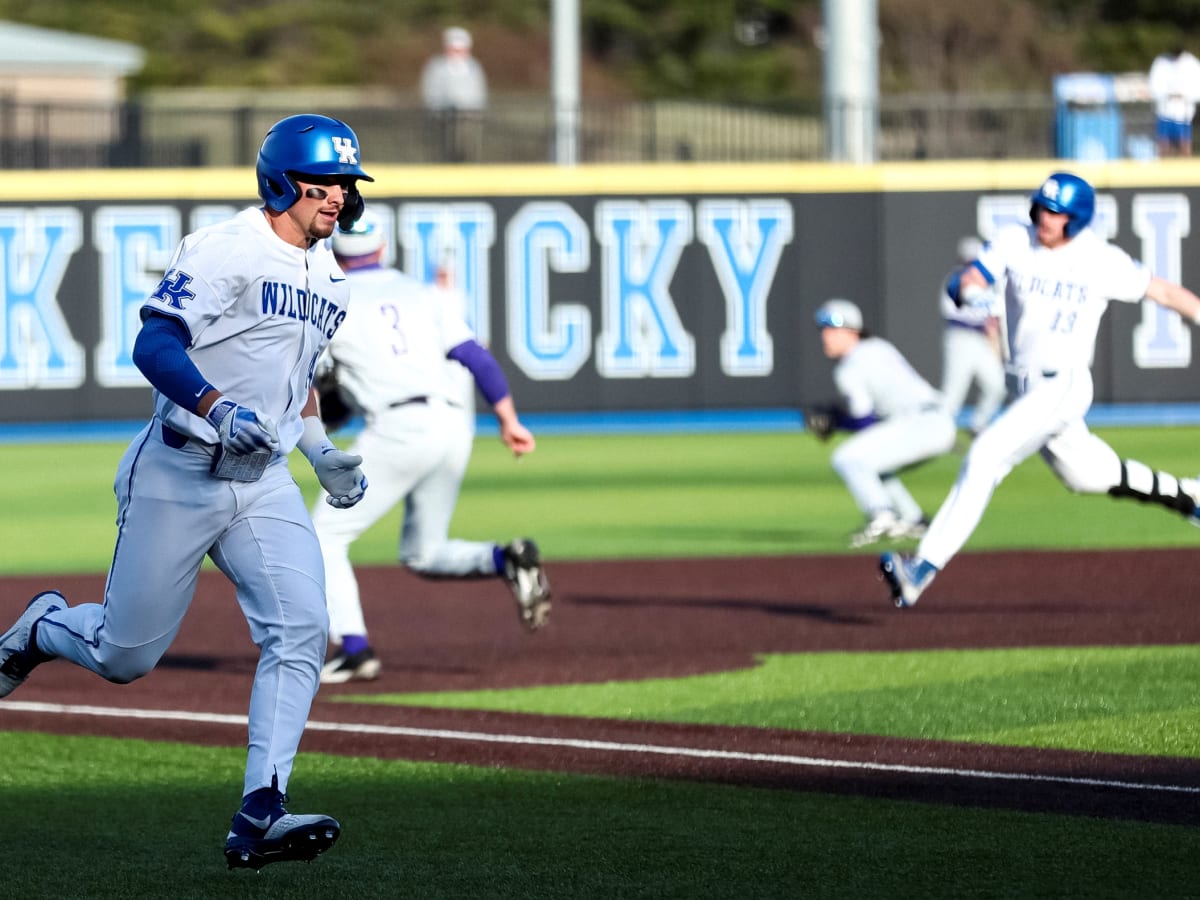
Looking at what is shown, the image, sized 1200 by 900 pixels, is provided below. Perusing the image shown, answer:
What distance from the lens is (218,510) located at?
5.84 m

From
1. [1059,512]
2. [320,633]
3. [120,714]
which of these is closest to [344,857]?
[320,633]

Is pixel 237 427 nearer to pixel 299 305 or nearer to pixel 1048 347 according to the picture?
pixel 299 305

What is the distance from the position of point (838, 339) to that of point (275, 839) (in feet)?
29.0

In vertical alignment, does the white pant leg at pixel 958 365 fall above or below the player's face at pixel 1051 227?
below

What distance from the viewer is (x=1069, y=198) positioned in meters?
9.73

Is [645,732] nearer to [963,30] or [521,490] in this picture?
[521,490]

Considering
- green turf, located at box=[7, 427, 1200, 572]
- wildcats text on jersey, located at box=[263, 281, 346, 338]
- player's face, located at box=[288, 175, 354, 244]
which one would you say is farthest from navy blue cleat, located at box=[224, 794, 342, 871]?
green turf, located at box=[7, 427, 1200, 572]

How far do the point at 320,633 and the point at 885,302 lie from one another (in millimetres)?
19171

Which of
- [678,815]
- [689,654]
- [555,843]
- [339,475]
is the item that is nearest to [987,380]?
[689,654]

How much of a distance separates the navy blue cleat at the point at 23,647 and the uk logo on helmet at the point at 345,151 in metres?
1.65

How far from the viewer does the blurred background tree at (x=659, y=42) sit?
195 ft

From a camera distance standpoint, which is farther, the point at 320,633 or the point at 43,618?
the point at 43,618

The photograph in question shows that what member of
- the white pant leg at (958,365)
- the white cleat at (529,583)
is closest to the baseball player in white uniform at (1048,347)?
the white cleat at (529,583)

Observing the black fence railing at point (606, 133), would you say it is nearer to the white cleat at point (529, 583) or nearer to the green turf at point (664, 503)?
the green turf at point (664, 503)
